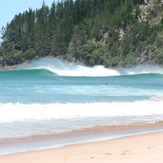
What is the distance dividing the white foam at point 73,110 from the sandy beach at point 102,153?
5.33 metres

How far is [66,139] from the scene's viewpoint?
12.5m

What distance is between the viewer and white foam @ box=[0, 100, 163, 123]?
1703cm

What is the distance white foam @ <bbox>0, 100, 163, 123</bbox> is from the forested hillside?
6787 centimetres

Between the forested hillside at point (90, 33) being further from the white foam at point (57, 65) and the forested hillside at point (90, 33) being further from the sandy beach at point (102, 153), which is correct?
the sandy beach at point (102, 153)

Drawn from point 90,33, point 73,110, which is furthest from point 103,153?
point 90,33

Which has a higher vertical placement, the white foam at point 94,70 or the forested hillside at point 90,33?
the forested hillside at point 90,33

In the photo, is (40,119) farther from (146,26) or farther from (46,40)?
(46,40)

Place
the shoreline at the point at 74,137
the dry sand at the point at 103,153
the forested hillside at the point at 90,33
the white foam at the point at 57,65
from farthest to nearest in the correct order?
1. the forested hillside at the point at 90,33
2. the white foam at the point at 57,65
3. the shoreline at the point at 74,137
4. the dry sand at the point at 103,153

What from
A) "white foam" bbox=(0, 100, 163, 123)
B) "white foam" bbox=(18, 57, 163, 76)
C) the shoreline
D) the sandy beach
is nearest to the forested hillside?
"white foam" bbox=(18, 57, 163, 76)

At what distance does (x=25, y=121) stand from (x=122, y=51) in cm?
8592

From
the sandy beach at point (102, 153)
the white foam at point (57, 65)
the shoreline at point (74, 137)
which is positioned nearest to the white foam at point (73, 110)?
the shoreline at point (74, 137)

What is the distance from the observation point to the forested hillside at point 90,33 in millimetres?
98625

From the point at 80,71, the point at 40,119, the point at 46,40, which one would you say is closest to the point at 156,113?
the point at 40,119

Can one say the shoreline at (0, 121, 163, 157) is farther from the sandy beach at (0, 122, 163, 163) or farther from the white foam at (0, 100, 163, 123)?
the white foam at (0, 100, 163, 123)
